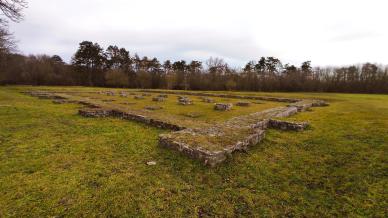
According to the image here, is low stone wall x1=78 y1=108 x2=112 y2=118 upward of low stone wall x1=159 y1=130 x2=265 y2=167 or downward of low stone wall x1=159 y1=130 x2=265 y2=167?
upward

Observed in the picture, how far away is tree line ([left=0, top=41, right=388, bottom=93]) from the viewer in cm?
4744

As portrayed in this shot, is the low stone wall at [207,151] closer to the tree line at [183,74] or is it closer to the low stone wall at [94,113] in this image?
the low stone wall at [94,113]

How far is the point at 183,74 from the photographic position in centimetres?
5709

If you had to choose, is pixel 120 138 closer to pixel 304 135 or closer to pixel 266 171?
pixel 266 171

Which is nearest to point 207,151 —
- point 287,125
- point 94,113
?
point 287,125

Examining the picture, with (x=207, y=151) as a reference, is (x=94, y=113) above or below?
above

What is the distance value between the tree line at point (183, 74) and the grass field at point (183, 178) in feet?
146

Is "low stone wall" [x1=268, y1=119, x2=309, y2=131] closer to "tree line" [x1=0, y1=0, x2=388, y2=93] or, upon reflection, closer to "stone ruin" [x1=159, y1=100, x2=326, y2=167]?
"stone ruin" [x1=159, y1=100, x2=326, y2=167]

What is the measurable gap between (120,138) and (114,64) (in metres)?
57.3

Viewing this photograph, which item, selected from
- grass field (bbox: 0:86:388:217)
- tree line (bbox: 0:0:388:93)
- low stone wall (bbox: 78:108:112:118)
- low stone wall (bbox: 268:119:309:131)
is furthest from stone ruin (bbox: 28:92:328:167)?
tree line (bbox: 0:0:388:93)

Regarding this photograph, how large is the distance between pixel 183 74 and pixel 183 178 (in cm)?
5362

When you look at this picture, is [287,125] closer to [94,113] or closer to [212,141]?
[212,141]

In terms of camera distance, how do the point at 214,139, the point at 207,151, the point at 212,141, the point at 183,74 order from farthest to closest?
the point at 183,74
the point at 214,139
the point at 212,141
the point at 207,151

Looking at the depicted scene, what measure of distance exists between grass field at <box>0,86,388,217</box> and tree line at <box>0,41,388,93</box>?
146ft
